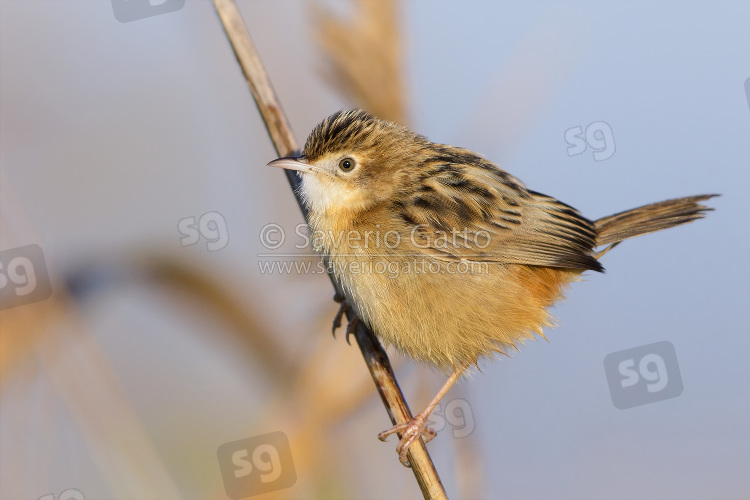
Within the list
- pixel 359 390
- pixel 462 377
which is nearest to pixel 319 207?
pixel 359 390

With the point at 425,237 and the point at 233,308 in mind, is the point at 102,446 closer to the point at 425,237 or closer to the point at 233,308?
the point at 233,308

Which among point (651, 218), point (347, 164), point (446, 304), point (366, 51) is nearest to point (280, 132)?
point (347, 164)

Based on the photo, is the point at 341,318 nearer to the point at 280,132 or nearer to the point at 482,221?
the point at 482,221

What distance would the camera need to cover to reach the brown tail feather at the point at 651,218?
4.24 metres

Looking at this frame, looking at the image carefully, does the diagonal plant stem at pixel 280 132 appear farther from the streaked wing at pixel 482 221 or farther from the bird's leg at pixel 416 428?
the streaked wing at pixel 482 221

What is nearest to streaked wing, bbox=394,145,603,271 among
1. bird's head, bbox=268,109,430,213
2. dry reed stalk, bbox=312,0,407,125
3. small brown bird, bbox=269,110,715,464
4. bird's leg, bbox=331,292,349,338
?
small brown bird, bbox=269,110,715,464

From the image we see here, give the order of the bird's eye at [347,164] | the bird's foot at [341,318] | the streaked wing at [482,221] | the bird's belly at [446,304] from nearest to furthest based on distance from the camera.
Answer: the bird's belly at [446,304] → the streaked wing at [482,221] → the bird's eye at [347,164] → the bird's foot at [341,318]

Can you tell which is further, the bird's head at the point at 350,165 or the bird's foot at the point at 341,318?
the bird's foot at the point at 341,318

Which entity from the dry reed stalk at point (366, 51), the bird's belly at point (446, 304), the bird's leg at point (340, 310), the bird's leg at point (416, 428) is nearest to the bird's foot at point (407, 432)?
the bird's leg at point (416, 428)

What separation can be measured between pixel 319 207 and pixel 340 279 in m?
0.42

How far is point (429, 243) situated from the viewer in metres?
3.77

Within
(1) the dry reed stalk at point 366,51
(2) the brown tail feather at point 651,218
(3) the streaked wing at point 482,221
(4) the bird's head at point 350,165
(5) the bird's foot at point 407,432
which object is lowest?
(5) the bird's foot at point 407,432

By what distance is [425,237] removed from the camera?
148 inches

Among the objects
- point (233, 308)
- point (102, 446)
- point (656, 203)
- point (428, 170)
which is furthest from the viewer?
point (656, 203)
